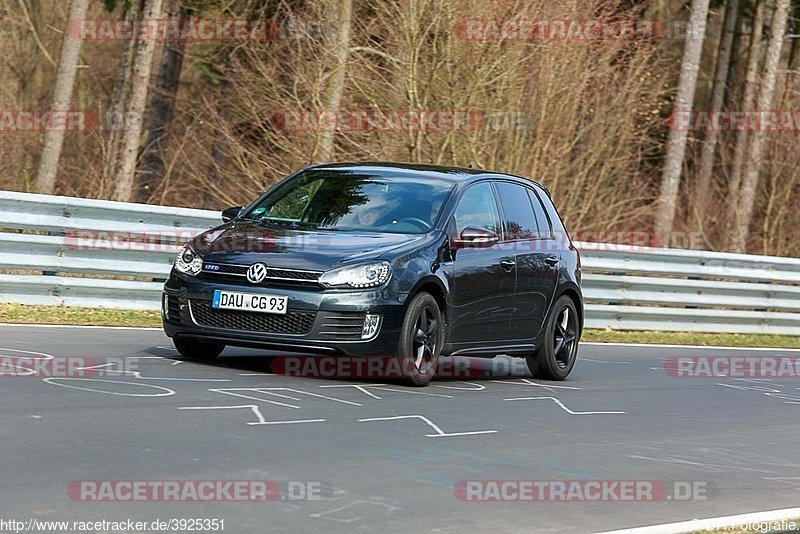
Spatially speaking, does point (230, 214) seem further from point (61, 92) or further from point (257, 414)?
point (61, 92)

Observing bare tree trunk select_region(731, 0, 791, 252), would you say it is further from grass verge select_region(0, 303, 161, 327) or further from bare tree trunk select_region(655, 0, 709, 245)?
grass verge select_region(0, 303, 161, 327)

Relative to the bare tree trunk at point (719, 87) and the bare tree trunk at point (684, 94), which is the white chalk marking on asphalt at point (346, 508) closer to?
the bare tree trunk at point (684, 94)

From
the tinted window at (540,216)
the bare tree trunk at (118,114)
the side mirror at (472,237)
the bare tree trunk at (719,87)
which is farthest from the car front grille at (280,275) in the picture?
the bare tree trunk at (719,87)

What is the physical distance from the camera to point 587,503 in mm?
6852

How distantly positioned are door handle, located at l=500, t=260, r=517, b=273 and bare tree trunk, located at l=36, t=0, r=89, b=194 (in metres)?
17.8

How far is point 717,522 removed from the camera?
6605 millimetres

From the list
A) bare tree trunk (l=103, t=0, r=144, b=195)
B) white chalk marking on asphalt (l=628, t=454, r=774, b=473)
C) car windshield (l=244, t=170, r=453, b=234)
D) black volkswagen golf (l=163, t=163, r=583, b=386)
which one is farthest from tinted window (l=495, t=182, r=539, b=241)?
bare tree trunk (l=103, t=0, r=144, b=195)

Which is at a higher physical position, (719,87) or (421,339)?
(719,87)

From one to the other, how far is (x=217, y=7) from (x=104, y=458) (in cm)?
2407

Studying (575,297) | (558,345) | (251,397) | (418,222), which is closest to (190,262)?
(251,397)

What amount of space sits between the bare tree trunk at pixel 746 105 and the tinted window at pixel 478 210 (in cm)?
2201

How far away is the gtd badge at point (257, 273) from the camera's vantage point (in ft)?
32.3

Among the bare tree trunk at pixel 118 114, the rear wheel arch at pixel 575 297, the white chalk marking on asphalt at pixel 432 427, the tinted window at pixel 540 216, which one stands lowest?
the white chalk marking on asphalt at pixel 432 427

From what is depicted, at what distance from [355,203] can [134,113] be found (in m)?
15.1
